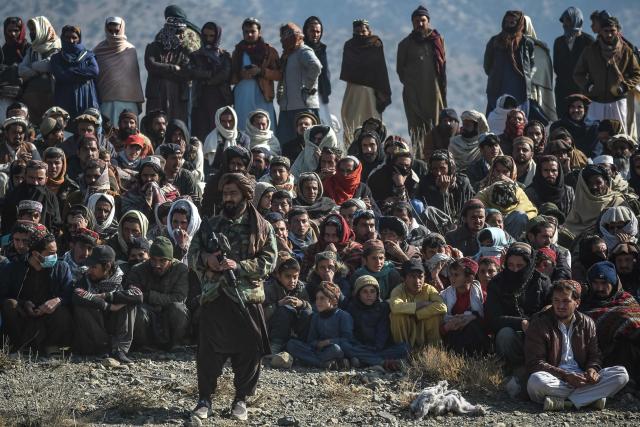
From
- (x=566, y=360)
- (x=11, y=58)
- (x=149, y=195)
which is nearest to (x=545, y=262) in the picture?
(x=566, y=360)

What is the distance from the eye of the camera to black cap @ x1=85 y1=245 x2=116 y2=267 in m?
10.4

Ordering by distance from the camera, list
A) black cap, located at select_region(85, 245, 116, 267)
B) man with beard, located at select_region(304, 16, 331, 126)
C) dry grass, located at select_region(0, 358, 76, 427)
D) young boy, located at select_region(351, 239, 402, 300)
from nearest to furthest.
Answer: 1. dry grass, located at select_region(0, 358, 76, 427)
2. black cap, located at select_region(85, 245, 116, 267)
3. young boy, located at select_region(351, 239, 402, 300)
4. man with beard, located at select_region(304, 16, 331, 126)

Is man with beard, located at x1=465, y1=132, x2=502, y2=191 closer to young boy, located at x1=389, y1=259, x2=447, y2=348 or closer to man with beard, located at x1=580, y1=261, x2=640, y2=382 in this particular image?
young boy, located at x1=389, y1=259, x2=447, y2=348

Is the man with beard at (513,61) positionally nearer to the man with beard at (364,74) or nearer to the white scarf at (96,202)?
the man with beard at (364,74)

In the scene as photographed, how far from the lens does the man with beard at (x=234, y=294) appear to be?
880 centimetres

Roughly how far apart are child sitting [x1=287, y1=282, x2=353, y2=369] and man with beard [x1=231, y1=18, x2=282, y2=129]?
17.3 ft

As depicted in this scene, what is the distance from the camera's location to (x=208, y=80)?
15352 millimetres

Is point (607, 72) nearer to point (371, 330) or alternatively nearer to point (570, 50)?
point (570, 50)

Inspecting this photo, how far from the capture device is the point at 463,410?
9.41m

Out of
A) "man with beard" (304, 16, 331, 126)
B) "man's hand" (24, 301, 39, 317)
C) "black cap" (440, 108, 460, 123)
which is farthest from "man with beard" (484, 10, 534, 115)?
"man's hand" (24, 301, 39, 317)

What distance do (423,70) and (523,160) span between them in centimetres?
280

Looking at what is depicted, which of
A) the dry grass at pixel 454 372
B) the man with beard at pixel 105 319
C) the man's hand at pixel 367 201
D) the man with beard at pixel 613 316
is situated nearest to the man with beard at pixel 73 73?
the man's hand at pixel 367 201

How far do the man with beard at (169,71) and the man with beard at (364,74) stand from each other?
1.95 meters

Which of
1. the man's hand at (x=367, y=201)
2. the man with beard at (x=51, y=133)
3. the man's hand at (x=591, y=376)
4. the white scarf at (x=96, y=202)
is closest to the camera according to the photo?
the man's hand at (x=591, y=376)
